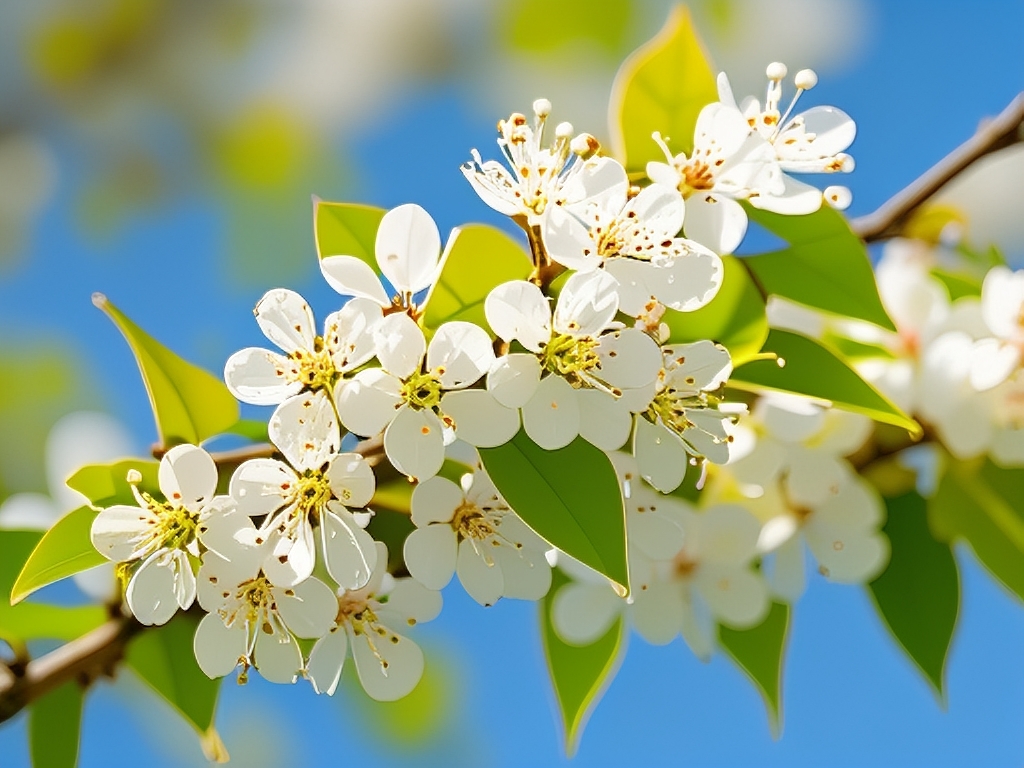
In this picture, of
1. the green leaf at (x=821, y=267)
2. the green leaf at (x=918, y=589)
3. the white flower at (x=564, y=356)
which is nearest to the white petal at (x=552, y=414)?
the white flower at (x=564, y=356)

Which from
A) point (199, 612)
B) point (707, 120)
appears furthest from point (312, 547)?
point (707, 120)

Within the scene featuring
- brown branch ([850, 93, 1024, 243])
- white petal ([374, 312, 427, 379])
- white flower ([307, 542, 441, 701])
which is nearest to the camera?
white petal ([374, 312, 427, 379])

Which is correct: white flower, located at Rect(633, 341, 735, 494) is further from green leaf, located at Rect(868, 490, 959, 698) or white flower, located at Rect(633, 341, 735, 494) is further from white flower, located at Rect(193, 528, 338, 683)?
green leaf, located at Rect(868, 490, 959, 698)

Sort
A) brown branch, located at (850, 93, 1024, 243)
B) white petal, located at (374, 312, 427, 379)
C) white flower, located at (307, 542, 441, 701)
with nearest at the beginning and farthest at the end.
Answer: white petal, located at (374, 312, 427, 379) < white flower, located at (307, 542, 441, 701) < brown branch, located at (850, 93, 1024, 243)

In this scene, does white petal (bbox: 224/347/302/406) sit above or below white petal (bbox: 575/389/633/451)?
above

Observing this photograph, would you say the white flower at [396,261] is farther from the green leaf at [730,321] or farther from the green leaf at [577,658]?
the green leaf at [577,658]

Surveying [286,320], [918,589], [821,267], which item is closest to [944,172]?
[821,267]

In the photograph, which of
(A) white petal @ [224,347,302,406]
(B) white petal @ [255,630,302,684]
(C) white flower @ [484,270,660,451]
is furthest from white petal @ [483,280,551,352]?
(B) white petal @ [255,630,302,684]
